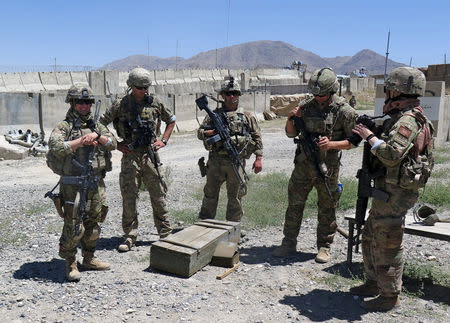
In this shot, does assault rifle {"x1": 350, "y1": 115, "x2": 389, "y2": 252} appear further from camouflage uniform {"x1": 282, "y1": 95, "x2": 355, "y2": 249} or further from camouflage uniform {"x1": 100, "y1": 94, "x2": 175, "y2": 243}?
camouflage uniform {"x1": 100, "y1": 94, "x2": 175, "y2": 243}

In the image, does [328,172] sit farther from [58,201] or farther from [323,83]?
[58,201]

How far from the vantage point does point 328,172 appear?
5.04 meters

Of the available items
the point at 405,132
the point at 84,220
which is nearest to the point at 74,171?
the point at 84,220

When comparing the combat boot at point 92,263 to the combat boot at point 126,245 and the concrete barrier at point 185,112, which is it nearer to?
the combat boot at point 126,245

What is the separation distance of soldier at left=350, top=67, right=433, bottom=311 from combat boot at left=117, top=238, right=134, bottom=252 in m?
2.87

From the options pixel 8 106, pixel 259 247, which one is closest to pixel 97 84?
pixel 8 106

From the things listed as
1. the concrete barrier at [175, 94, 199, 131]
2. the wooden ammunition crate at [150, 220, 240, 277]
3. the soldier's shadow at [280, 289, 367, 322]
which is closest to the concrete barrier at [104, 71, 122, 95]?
the concrete barrier at [175, 94, 199, 131]

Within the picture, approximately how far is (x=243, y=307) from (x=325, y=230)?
1701 mm

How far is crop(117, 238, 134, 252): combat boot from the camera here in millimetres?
5457

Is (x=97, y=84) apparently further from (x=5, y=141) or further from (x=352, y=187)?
(x=352, y=187)

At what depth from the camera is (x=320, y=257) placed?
5211mm

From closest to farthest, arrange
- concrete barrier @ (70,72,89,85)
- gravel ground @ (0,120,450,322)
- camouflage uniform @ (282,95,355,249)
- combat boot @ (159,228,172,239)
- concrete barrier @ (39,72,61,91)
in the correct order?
gravel ground @ (0,120,450,322) → camouflage uniform @ (282,95,355,249) → combat boot @ (159,228,172,239) → concrete barrier @ (39,72,61,91) → concrete barrier @ (70,72,89,85)

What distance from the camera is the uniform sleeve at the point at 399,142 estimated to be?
142 inches

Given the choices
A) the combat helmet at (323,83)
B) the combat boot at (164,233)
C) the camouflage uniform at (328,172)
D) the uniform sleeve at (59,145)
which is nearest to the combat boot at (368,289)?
the camouflage uniform at (328,172)
